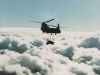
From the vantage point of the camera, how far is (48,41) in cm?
15812

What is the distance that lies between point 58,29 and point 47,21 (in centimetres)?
993

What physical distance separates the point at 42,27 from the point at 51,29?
6.43 m

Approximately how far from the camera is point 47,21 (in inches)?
6358

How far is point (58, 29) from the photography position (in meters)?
166

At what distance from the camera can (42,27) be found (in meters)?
162

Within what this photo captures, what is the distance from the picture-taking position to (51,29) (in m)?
164

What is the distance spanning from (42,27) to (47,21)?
16.6 feet

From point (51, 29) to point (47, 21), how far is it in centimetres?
625

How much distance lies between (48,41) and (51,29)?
9.95m

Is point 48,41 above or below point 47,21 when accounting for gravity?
below

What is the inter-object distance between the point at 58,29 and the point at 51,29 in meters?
5.08
